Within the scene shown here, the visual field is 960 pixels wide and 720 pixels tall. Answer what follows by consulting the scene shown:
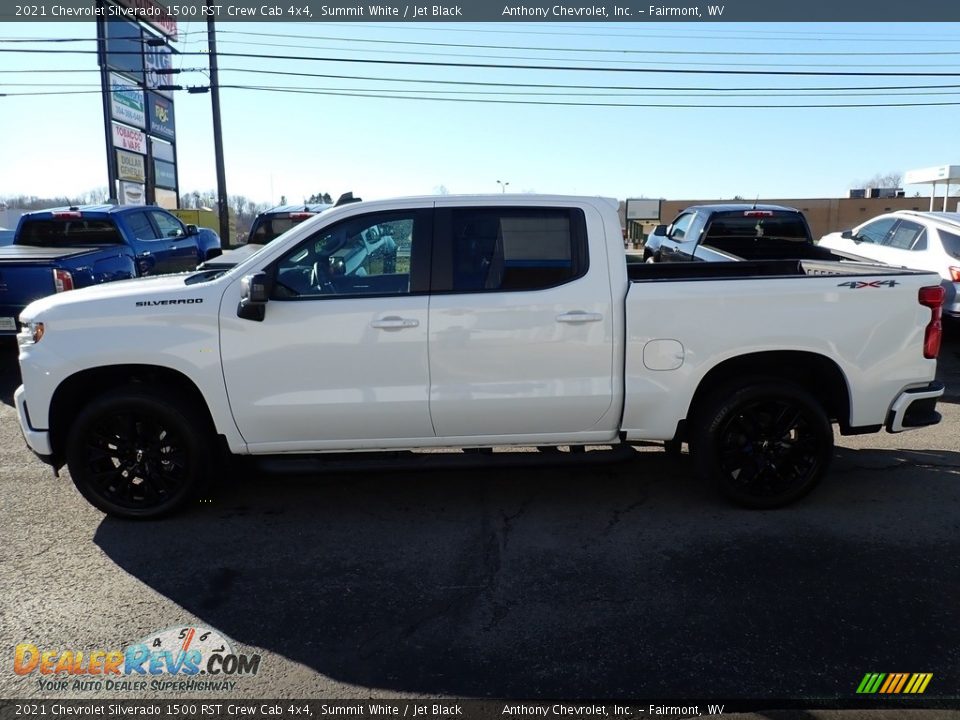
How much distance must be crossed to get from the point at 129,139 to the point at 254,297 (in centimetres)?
2822

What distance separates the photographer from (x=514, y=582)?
150 inches

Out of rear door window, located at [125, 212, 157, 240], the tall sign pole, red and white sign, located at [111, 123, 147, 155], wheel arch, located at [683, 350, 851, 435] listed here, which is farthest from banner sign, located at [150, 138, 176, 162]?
wheel arch, located at [683, 350, 851, 435]

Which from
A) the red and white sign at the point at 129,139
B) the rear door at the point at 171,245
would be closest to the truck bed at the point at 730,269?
the rear door at the point at 171,245

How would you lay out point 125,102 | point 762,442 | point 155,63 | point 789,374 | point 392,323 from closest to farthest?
point 392,323 < point 762,442 < point 789,374 < point 125,102 < point 155,63

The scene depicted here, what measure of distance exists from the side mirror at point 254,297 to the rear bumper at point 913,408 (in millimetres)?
3873

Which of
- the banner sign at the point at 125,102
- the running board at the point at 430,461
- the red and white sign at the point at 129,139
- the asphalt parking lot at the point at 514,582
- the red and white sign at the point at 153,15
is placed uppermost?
the red and white sign at the point at 153,15

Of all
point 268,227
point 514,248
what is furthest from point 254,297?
point 268,227

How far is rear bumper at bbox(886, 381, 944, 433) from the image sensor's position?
4543 mm

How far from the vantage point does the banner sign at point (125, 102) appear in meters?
26.2

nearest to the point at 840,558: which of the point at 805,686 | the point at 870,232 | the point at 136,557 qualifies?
the point at 805,686

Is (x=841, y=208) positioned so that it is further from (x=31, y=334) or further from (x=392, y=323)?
(x=31, y=334)

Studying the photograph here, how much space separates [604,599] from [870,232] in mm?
10732

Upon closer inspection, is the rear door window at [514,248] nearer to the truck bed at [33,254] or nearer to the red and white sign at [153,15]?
the truck bed at [33,254]

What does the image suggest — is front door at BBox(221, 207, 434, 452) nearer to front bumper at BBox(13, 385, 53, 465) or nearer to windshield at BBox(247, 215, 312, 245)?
front bumper at BBox(13, 385, 53, 465)
